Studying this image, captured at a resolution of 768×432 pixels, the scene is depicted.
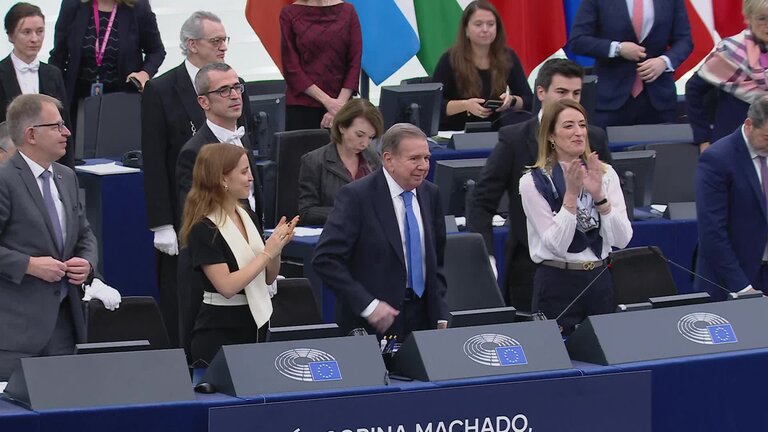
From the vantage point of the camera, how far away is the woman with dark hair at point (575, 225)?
5520 millimetres

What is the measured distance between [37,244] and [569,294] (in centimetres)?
187

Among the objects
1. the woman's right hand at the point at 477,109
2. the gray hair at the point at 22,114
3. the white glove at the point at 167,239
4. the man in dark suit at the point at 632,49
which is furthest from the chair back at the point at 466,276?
the man in dark suit at the point at 632,49

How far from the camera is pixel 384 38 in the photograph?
9680mm

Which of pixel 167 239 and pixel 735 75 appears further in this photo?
pixel 735 75

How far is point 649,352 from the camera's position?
479 cm

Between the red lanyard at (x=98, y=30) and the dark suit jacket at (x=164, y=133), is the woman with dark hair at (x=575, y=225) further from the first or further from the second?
the red lanyard at (x=98, y=30)

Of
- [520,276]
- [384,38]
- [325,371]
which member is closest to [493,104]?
[384,38]

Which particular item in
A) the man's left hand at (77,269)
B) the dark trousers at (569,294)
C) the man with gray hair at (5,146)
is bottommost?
the dark trousers at (569,294)

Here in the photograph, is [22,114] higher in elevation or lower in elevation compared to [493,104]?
higher

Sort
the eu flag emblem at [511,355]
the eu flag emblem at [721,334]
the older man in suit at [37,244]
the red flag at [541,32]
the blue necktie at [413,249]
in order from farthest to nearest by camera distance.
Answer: the red flag at [541,32]
the blue necktie at [413,249]
the older man in suit at [37,244]
the eu flag emblem at [721,334]
the eu flag emblem at [511,355]

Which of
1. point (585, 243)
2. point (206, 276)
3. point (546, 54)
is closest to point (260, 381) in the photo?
point (206, 276)

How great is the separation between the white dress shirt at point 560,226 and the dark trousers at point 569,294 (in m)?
0.06

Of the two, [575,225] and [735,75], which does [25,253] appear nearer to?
[575,225]

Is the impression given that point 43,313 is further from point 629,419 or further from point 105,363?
point 629,419
